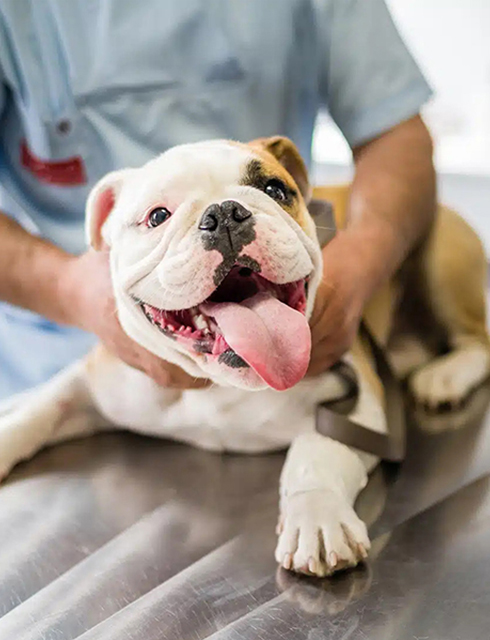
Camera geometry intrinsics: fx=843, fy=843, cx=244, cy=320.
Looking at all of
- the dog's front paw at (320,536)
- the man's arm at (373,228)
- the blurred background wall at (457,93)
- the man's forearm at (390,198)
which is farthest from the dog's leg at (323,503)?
the blurred background wall at (457,93)

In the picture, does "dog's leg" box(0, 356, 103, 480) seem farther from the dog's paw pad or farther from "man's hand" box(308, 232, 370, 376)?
the dog's paw pad

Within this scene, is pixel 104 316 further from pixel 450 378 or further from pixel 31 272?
pixel 450 378

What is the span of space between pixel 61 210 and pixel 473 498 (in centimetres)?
76

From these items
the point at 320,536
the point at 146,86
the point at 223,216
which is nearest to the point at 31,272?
the point at 146,86

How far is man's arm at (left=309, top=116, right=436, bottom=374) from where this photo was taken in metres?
1.03

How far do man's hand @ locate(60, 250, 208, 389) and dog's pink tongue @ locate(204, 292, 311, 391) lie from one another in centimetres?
20

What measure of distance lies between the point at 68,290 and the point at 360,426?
0.41 meters

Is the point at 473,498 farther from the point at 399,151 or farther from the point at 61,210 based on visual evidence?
the point at 61,210

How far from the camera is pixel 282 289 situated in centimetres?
87

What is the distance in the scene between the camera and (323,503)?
34.2 inches

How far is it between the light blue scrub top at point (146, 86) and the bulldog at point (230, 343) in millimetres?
279

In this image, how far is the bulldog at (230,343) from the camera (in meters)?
0.80

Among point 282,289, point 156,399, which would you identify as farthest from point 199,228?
point 156,399

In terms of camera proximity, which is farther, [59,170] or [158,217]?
[59,170]
